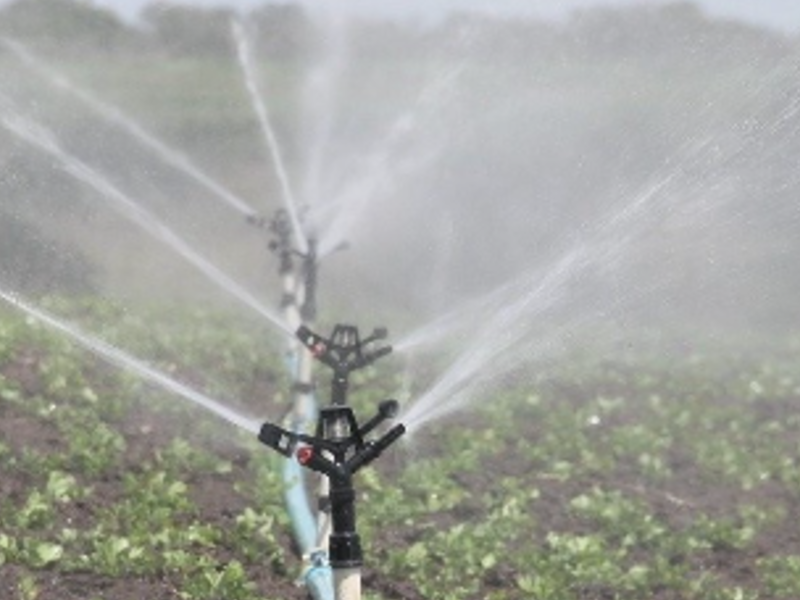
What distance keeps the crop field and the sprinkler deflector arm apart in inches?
91.1

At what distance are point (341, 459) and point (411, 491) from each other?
17.4ft

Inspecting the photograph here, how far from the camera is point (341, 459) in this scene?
7.45 meters

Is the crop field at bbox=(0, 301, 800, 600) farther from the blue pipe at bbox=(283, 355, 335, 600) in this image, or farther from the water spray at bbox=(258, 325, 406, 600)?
the water spray at bbox=(258, 325, 406, 600)

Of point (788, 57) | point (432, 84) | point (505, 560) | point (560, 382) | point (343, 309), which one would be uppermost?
point (432, 84)

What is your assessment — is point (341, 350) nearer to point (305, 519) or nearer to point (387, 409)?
point (305, 519)

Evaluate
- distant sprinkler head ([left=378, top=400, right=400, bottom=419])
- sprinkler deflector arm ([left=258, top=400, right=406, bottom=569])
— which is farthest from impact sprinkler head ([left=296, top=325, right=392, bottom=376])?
distant sprinkler head ([left=378, top=400, right=400, bottom=419])

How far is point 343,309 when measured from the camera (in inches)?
A: 883

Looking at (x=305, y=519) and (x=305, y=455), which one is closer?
(x=305, y=455)

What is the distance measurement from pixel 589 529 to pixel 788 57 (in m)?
13.0

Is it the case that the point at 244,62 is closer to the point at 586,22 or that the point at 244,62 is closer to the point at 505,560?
the point at 586,22

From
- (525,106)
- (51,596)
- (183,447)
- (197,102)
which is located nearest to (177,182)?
(197,102)

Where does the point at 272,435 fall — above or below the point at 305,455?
above

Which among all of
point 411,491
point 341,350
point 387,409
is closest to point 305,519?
point 341,350

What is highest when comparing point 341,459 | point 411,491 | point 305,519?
point 411,491
